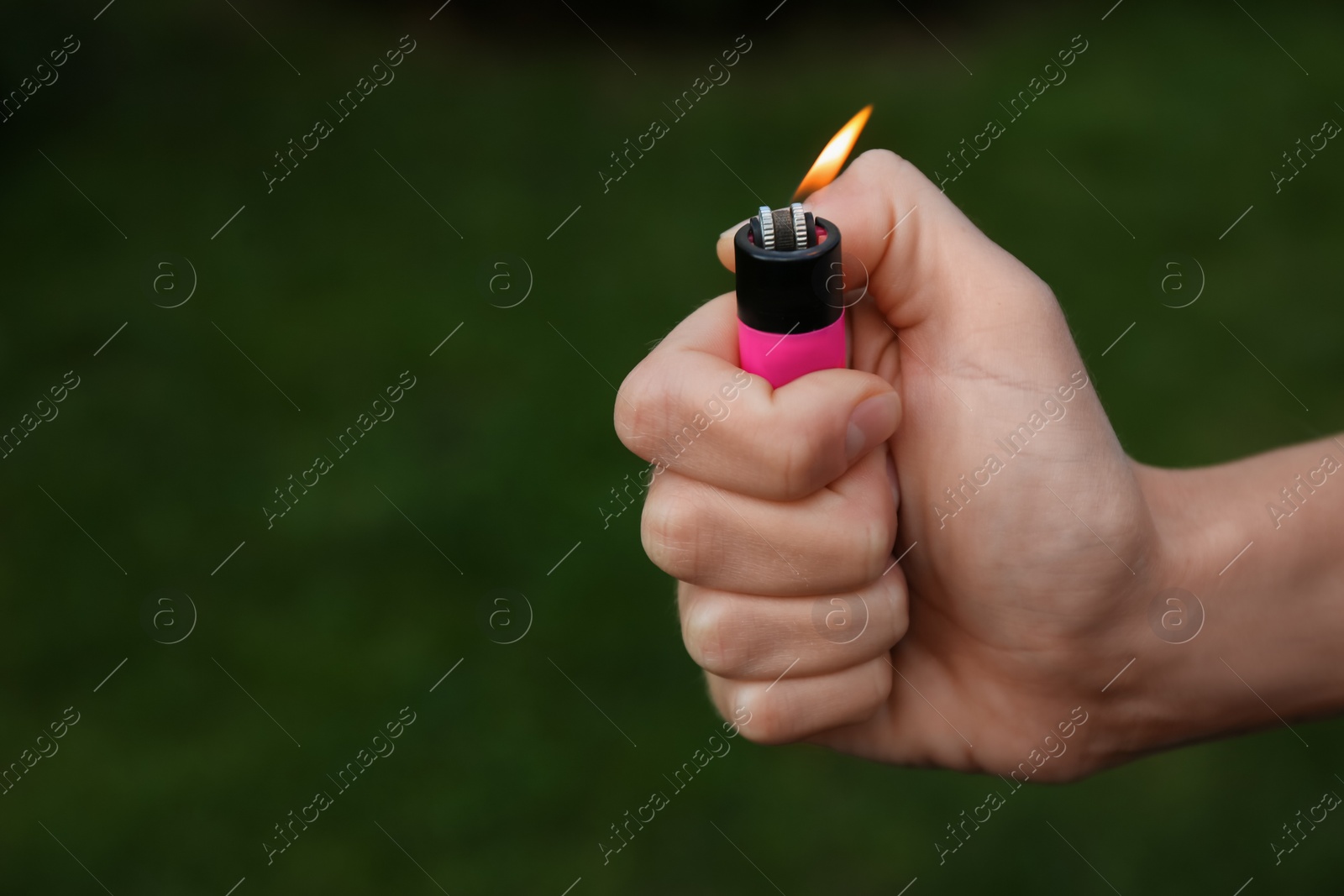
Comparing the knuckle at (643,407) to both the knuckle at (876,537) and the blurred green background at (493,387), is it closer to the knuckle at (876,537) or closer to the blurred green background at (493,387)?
the knuckle at (876,537)

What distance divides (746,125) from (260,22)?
2.49 metres

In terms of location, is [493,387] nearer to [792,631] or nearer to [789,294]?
[792,631]

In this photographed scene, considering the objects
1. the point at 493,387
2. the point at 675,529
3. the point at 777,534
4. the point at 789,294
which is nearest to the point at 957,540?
the point at 777,534

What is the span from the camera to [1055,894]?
9.84 feet

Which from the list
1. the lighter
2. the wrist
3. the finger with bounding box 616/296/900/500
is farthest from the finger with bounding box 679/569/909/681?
the wrist

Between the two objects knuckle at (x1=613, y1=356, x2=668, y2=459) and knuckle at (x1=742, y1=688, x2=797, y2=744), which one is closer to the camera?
knuckle at (x1=613, y1=356, x2=668, y2=459)

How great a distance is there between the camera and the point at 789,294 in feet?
4.92

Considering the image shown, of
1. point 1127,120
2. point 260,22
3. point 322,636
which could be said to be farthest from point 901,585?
point 260,22

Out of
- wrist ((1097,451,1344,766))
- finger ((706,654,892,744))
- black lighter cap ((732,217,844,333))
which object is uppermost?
black lighter cap ((732,217,844,333))

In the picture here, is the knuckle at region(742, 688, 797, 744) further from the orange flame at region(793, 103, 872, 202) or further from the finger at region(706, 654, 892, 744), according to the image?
the orange flame at region(793, 103, 872, 202)

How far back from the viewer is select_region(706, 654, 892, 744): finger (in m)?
1.79

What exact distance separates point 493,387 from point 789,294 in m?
2.85

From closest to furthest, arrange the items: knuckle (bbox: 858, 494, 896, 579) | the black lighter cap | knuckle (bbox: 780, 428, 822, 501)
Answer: the black lighter cap, knuckle (bbox: 780, 428, 822, 501), knuckle (bbox: 858, 494, 896, 579)

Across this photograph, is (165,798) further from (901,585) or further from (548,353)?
(901,585)
